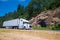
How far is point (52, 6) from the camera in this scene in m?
88.1

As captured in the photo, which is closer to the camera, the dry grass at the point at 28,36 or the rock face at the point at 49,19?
the dry grass at the point at 28,36

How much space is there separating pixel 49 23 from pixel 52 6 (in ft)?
41.8

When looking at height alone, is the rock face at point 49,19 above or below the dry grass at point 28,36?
above

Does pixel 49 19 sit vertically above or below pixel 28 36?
above

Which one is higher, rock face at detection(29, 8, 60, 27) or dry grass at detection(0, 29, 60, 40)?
rock face at detection(29, 8, 60, 27)

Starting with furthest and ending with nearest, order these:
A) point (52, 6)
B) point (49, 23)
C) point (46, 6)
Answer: point (46, 6)
point (52, 6)
point (49, 23)

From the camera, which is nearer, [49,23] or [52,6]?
[49,23]

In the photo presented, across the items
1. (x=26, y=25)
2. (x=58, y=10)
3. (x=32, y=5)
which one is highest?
(x=32, y=5)

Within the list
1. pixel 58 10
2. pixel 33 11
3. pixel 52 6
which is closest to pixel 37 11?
pixel 33 11

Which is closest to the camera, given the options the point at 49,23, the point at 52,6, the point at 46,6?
the point at 49,23

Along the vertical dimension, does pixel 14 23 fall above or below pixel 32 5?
below

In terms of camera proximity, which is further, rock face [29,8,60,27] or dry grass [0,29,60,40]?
rock face [29,8,60,27]

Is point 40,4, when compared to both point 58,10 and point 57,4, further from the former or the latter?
point 58,10

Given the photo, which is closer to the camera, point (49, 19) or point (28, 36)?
point (28, 36)
